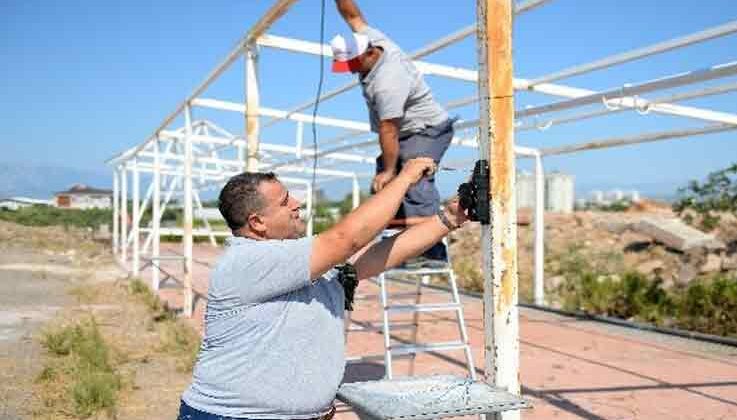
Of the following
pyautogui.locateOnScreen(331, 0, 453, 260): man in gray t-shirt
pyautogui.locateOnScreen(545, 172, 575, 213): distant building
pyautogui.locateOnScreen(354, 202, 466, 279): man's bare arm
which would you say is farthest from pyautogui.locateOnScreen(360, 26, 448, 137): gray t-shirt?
pyautogui.locateOnScreen(545, 172, 575, 213): distant building

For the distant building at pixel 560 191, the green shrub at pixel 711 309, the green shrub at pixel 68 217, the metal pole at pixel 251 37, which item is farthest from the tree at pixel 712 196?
the distant building at pixel 560 191

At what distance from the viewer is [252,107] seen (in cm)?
589

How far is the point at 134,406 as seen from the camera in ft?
16.8

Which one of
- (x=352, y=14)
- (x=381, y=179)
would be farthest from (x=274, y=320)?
(x=352, y=14)

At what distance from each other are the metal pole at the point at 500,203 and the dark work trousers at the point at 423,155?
1.32 meters

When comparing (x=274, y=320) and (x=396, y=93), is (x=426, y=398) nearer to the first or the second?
(x=274, y=320)

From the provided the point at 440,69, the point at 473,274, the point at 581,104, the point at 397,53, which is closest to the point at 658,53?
the point at 581,104

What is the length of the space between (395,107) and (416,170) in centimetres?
106

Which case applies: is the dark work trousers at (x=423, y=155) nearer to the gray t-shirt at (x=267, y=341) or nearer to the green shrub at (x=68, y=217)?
the gray t-shirt at (x=267, y=341)

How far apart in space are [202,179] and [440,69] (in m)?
12.9

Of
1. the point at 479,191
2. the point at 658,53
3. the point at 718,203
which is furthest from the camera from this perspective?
the point at 718,203

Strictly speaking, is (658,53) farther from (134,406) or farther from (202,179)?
(202,179)

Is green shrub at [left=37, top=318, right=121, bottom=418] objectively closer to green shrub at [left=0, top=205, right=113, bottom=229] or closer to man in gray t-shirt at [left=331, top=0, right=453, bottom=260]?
man in gray t-shirt at [left=331, top=0, right=453, bottom=260]

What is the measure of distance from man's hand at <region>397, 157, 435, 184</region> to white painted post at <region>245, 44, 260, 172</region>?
10.2ft
